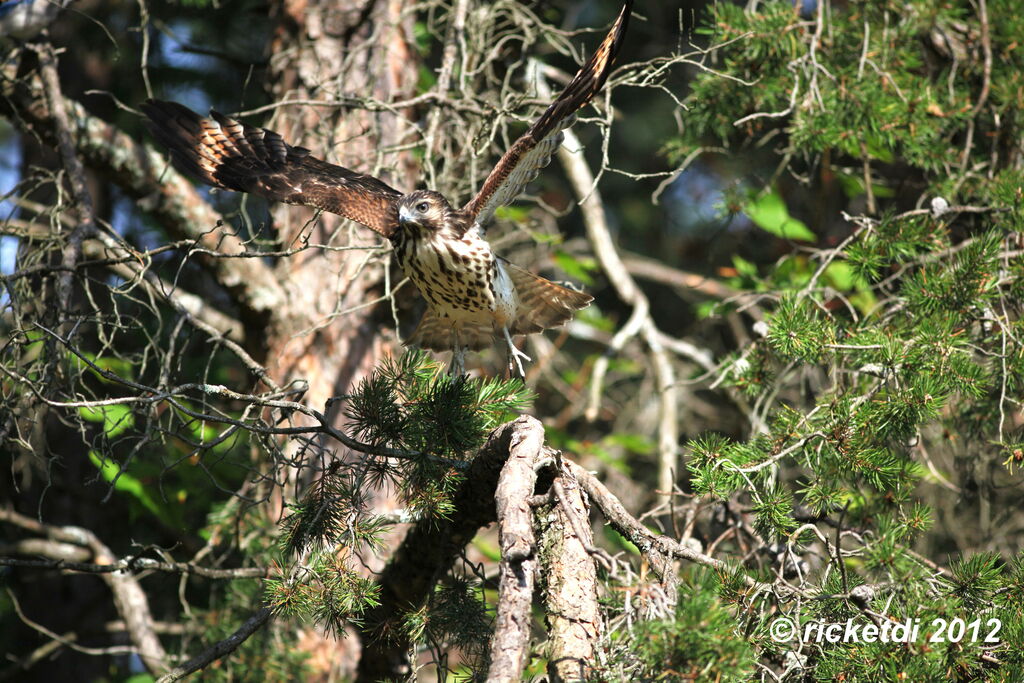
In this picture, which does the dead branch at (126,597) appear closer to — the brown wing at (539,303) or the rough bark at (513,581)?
the brown wing at (539,303)

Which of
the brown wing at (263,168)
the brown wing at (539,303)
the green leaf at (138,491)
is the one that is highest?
the brown wing at (263,168)

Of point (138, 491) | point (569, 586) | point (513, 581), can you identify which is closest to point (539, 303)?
point (138, 491)

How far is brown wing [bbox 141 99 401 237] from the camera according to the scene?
3.27 meters

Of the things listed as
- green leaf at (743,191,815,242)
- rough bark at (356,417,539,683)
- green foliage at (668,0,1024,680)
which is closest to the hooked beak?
rough bark at (356,417,539,683)

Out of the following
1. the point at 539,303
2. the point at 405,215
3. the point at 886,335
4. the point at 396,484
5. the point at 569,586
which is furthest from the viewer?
the point at 539,303

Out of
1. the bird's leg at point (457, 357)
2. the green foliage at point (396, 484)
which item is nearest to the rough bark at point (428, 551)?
the green foliage at point (396, 484)

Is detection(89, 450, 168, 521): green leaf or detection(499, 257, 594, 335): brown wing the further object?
detection(499, 257, 594, 335): brown wing

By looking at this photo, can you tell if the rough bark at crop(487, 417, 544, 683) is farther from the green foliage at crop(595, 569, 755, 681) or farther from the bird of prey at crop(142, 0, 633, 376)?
the bird of prey at crop(142, 0, 633, 376)

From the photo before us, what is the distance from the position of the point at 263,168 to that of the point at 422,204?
76 cm

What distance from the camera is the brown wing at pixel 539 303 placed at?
381 centimetres

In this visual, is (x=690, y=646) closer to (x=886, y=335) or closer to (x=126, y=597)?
(x=886, y=335)

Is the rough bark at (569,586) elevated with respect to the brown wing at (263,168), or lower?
lower

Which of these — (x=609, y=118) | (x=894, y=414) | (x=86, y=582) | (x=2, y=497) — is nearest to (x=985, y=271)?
(x=894, y=414)

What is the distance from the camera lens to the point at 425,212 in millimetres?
3191
